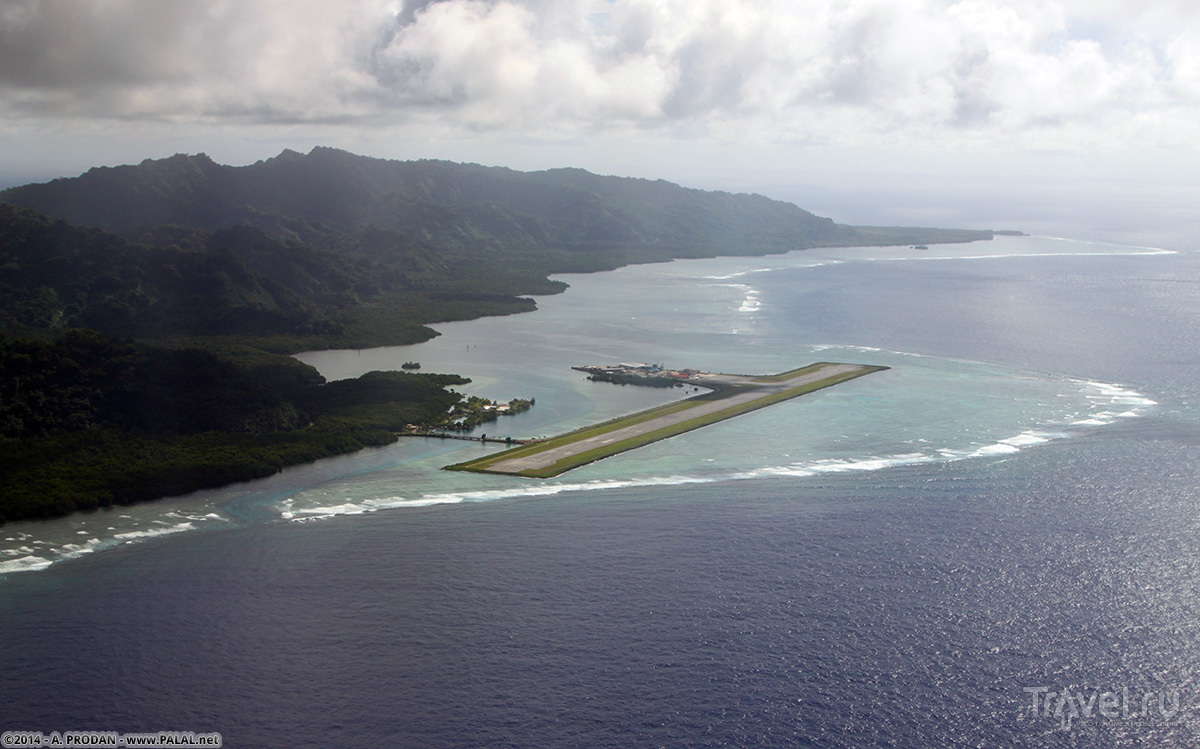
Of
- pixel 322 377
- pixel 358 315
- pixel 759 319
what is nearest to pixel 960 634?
pixel 322 377

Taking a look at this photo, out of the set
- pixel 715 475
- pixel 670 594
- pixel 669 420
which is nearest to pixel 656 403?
pixel 669 420

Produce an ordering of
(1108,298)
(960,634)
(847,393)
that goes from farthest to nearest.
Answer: (1108,298) < (847,393) < (960,634)

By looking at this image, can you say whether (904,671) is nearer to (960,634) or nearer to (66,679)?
(960,634)

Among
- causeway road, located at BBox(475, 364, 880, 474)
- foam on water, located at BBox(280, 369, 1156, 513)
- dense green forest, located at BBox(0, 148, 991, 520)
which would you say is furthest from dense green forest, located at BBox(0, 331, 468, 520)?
causeway road, located at BBox(475, 364, 880, 474)

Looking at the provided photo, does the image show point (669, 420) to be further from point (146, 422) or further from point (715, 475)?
point (146, 422)

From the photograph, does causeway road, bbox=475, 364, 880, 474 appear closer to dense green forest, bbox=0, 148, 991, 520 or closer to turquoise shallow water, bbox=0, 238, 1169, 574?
turquoise shallow water, bbox=0, 238, 1169, 574

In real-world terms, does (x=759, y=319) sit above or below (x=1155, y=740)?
above
